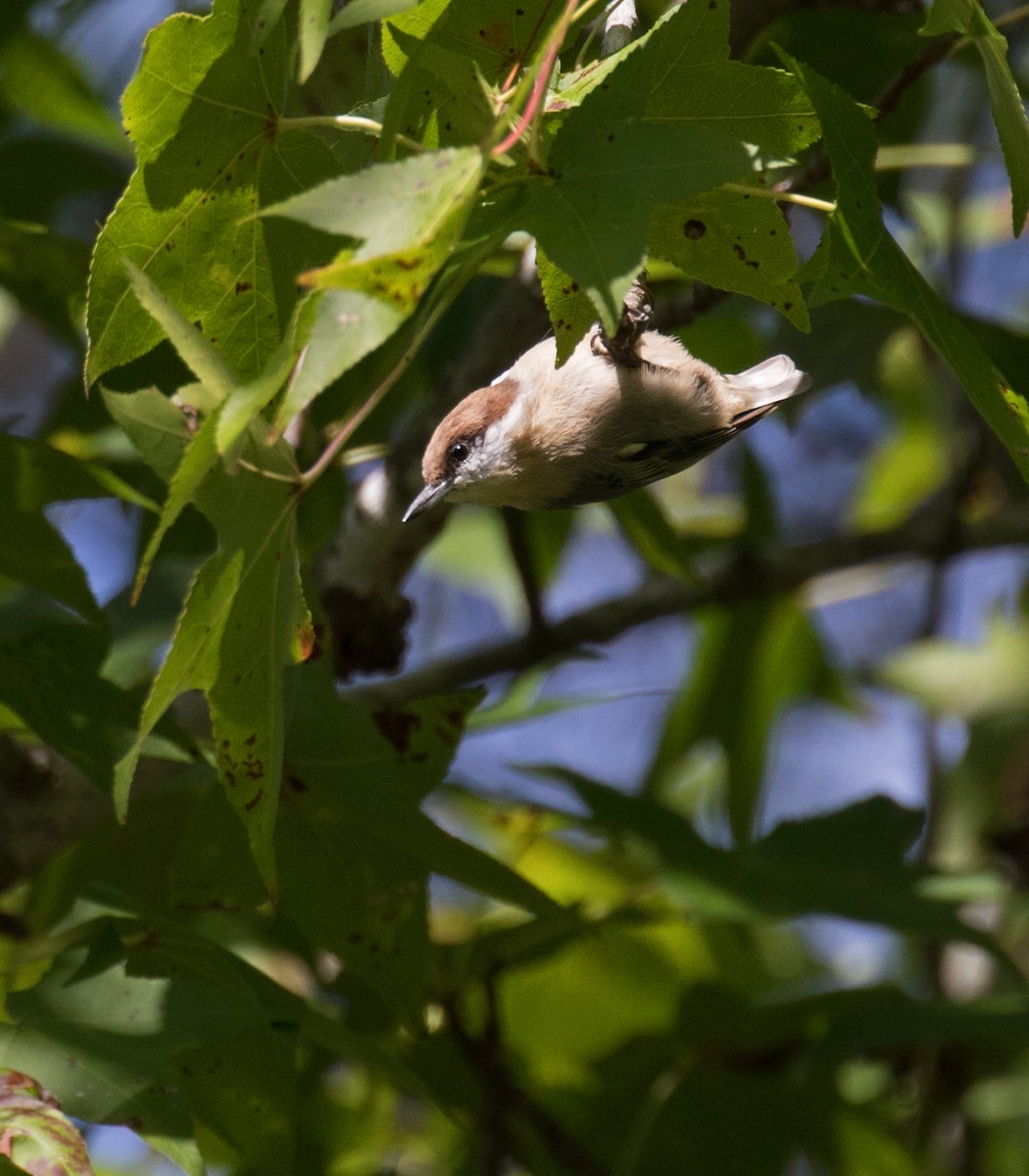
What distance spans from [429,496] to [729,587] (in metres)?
0.95

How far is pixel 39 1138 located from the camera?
131 cm

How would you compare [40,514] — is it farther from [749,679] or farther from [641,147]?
[749,679]

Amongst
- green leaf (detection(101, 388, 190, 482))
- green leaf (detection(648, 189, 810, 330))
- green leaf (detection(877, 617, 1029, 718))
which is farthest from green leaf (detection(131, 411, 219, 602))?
green leaf (detection(877, 617, 1029, 718))

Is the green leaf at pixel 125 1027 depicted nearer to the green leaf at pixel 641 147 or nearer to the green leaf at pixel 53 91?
the green leaf at pixel 641 147

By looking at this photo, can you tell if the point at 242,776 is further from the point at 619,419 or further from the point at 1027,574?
the point at 1027,574

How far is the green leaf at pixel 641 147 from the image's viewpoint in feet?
3.56

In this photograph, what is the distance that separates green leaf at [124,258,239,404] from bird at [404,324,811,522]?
0.60m

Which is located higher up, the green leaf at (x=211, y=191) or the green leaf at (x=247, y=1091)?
the green leaf at (x=211, y=191)

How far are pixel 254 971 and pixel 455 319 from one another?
4.62 ft

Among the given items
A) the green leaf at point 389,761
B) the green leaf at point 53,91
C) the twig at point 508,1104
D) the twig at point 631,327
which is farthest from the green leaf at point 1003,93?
the green leaf at point 53,91

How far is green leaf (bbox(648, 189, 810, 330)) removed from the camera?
1.32 m

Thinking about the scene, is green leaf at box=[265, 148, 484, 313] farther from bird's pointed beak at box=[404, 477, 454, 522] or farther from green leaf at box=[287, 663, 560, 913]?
bird's pointed beak at box=[404, 477, 454, 522]

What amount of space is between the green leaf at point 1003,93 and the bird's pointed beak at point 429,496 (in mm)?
964

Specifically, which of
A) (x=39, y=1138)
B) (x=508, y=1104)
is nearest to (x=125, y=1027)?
(x=39, y=1138)
